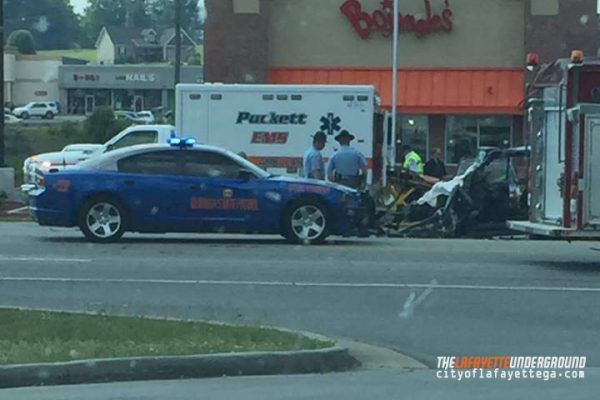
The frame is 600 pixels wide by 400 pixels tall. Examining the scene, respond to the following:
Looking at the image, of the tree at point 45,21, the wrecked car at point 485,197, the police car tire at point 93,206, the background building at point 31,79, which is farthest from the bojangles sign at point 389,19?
the tree at point 45,21

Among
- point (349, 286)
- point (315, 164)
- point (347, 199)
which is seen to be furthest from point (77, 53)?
point (349, 286)

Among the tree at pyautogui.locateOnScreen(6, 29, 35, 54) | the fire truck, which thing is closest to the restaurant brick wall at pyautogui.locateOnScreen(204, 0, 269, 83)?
the fire truck

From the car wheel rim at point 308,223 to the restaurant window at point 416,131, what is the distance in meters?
22.9

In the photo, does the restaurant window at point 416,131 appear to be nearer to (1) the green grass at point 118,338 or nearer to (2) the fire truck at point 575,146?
(2) the fire truck at point 575,146

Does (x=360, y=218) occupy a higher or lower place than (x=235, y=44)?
lower

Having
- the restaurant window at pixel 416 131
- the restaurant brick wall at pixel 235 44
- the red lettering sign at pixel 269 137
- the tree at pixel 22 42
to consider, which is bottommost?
the red lettering sign at pixel 269 137

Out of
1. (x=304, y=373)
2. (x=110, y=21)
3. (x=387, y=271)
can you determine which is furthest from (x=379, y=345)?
(x=110, y=21)

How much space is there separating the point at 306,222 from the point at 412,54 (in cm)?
2370

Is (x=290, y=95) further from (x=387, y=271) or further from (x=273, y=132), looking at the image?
(x=387, y=271)

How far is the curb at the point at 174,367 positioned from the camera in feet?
30.4

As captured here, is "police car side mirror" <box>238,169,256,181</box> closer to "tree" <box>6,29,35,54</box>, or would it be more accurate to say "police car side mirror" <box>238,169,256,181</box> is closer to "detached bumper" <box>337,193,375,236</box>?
Result: "detached bumper" <box>337,193,375,236</box>

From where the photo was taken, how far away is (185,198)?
63.0 feet

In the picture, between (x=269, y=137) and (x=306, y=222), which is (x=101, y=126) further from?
(x=306, y=222)

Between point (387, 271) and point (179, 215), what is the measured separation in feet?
13.3
